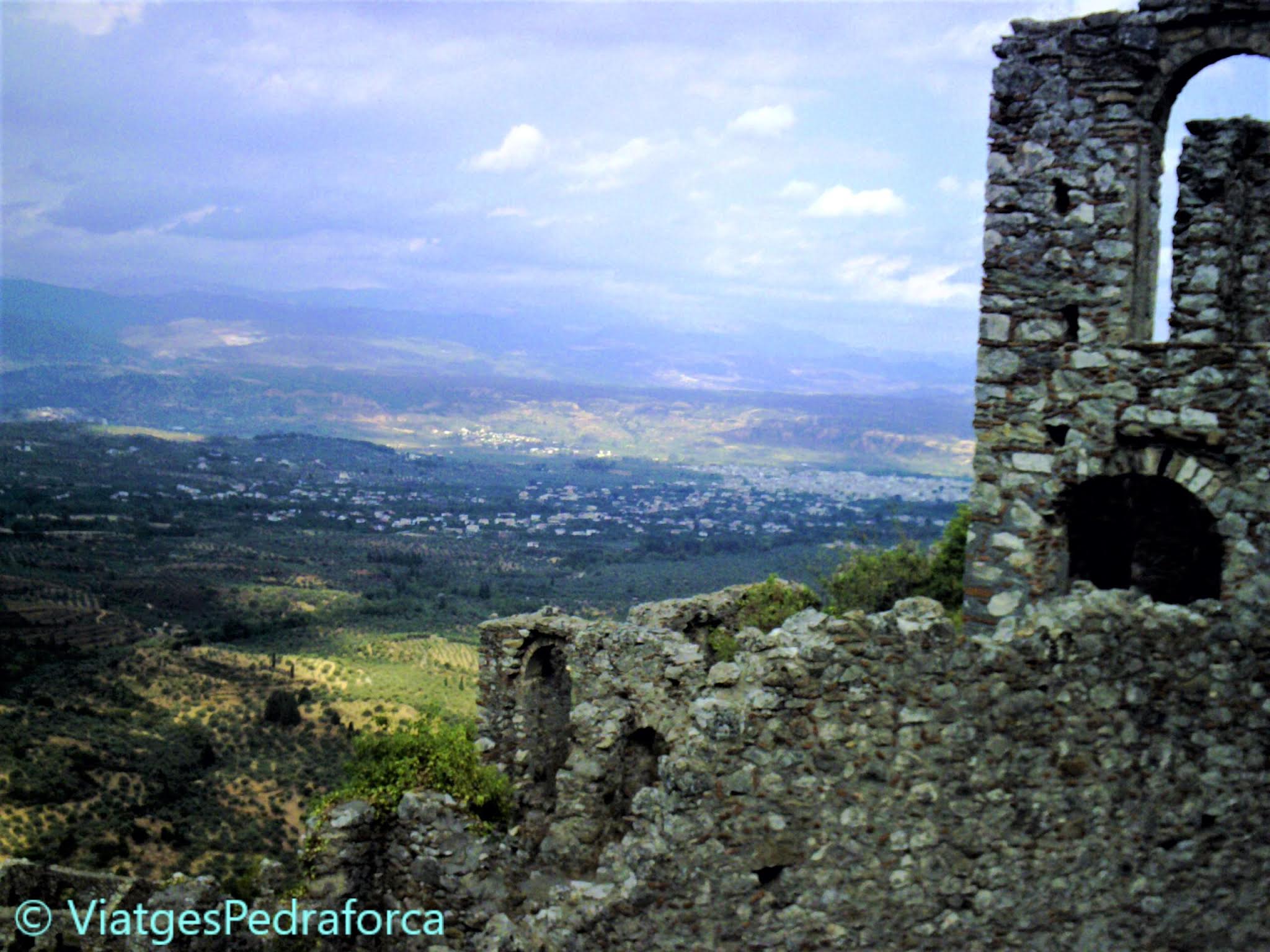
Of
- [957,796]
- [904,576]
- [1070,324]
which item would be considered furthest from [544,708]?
[1070,324]

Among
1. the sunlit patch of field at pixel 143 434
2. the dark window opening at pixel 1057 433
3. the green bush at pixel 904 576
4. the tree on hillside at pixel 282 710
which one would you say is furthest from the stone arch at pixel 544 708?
the sunlit patch of field at pixel 143 434

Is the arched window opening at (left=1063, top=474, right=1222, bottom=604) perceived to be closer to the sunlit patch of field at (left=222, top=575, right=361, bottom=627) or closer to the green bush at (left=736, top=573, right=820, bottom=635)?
the green bush at (left=736, top=573, right=820, bottom=635)

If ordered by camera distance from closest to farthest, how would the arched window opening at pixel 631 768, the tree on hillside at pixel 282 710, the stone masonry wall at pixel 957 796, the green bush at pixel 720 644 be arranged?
1. the stone masonry wall at pixel 957 796
2. the arched window opening at pixel 631 768
3. the green bush at pixel 720 644
4. the tree on hillside at pixel 282 710

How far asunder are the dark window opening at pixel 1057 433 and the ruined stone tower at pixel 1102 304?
Answer: 15 mm

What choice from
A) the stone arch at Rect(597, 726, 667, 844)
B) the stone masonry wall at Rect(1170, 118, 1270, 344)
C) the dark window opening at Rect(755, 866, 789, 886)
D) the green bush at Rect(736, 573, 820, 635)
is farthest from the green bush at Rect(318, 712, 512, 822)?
the stone masonry wall at Rect(1170, 118, 1270, 344)

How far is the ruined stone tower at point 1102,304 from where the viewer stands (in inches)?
324

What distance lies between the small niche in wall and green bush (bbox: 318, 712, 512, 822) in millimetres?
8060

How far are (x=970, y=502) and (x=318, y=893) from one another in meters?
7.27

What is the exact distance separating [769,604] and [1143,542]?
860cm

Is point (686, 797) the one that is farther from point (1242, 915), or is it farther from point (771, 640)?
point (1242, 915)

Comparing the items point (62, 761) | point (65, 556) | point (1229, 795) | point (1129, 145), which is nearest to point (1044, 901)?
point (1229, 795)

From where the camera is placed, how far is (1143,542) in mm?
10102

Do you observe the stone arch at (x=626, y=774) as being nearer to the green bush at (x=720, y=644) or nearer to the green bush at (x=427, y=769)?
the green bush at (x=427, y=769)

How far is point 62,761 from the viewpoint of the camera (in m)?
32.2
